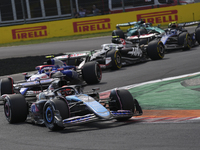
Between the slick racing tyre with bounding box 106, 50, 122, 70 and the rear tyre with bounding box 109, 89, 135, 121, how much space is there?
7.12 metres

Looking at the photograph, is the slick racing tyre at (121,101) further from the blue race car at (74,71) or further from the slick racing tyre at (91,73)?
the slick racing tyre at (91,73)

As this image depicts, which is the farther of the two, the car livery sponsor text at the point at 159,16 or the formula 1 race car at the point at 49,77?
the car livery sponsor text at the point at 159,16

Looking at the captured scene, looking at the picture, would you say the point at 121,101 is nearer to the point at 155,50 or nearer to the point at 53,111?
the point at 53,111

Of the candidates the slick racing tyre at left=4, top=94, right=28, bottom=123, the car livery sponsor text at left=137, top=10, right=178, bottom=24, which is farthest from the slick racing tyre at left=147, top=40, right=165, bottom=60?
the car livery sponsor text at left=137, top=10, right=178, bottom=24

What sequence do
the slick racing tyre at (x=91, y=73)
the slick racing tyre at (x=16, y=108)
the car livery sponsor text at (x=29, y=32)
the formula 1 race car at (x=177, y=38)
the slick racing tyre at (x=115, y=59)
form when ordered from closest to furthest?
the slick racing tyre at (x=16, y=108), the slick racing tyre at (x=91, y=73), the slick racing tyre at (x=115, y=59), the formula 1 race car at (x=177, y=38), the car livery sponsor text at (x=29, y=32)

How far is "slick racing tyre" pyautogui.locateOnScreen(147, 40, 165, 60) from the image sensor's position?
1614cm

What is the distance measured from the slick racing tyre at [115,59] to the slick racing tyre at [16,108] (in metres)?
6.91

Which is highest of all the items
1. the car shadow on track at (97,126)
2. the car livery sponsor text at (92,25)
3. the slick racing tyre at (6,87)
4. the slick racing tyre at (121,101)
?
the car livery sponsor text at (92,25)

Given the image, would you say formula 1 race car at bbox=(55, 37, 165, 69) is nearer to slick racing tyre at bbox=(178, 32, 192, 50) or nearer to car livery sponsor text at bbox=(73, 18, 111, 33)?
slick racing tyre at bbox=(178, 32, 192, 50)

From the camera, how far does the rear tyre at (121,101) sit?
24.3ft

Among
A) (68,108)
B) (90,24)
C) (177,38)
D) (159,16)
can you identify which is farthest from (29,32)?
(68,108)

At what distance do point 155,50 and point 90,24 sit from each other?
42.2ft

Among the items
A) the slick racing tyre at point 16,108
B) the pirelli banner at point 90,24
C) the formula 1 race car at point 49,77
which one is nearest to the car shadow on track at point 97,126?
the slick racing tyre at point 16,108

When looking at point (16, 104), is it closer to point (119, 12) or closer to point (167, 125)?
point (167, 125)
